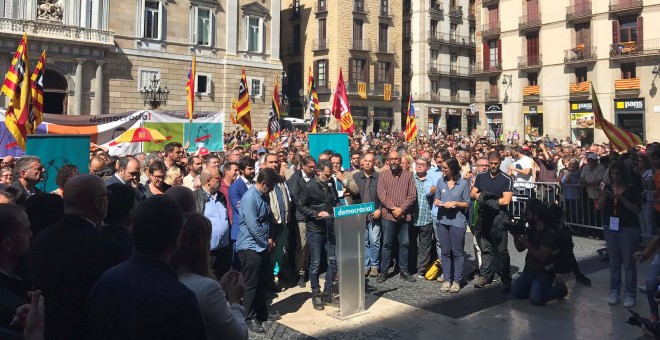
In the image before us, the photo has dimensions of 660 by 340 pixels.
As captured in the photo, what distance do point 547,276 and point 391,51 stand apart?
4326 cm

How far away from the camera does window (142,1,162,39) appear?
30778 mm

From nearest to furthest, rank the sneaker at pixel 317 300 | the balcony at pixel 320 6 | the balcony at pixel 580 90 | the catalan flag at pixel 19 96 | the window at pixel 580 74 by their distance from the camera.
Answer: the sneaker at pixel 317 300 → the catalan flag at pixel 19 96 → the balcony at pixel 580 90 → the window at pixel 580 74 → the balcony at pixel 320 6

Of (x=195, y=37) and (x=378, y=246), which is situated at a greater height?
(x=195, y=37)

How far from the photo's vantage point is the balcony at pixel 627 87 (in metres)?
34.8

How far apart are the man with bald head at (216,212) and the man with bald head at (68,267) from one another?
284cm

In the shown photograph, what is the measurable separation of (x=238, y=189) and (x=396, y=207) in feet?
8.03

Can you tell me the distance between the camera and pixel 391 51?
48219mm

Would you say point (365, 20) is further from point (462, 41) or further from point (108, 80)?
point (108, 80)

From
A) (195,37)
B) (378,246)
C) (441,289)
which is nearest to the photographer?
(441,289)

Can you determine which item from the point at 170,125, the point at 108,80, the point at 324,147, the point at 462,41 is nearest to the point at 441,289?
the point at 324,147

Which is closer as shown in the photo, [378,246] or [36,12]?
[378,246]

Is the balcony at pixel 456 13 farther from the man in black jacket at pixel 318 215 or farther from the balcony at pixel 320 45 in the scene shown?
the man in black jacket at pixel 318 215

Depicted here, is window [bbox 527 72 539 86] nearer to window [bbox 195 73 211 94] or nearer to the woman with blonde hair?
window [bbox 195 73 211 94]

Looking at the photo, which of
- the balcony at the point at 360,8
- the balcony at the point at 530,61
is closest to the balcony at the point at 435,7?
the balcony at the point at 360,8
